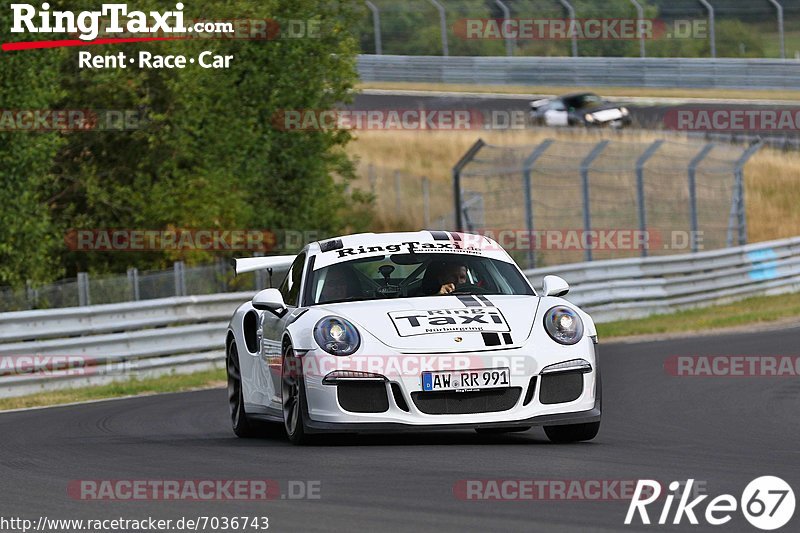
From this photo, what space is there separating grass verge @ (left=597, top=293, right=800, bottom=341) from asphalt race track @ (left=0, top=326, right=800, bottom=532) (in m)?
8.69

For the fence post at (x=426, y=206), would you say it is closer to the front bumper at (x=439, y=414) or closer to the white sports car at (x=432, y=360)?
the white sports car at (x=432, y=360)

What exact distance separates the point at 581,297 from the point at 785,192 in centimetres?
2000

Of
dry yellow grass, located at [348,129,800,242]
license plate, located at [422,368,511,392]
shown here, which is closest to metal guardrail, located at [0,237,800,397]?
license plate, located at [422,368,511,392]

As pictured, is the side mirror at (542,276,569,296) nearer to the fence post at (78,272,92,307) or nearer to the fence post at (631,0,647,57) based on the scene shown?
the fence post at (78,272,92,307)

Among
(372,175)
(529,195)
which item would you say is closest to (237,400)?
(529,195)

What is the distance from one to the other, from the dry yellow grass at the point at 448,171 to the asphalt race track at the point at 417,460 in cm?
2625

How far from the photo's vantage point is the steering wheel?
32.2ft

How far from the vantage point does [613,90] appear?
46781mm

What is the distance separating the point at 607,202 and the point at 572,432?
27.6m

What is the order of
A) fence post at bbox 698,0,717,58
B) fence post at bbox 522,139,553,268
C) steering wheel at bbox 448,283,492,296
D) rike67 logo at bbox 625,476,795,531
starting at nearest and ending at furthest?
rike67 logo at bbox 625,476,795,531
steering wheel at bbox 448,283,492,296
fence post at bbox 522,139,553,268
fence post at bbox 698,0,717,58

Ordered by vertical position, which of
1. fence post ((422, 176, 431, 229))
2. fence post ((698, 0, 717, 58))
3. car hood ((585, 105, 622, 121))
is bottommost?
fence post ((422, 176, 431, 229))

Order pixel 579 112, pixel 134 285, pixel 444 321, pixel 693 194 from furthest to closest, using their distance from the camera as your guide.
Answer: pixel 579 112
pixel 693 194
pixel 134 285
pixel 444 321

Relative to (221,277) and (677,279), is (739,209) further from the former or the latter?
(221,277)

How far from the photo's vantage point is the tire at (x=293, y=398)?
902cm
